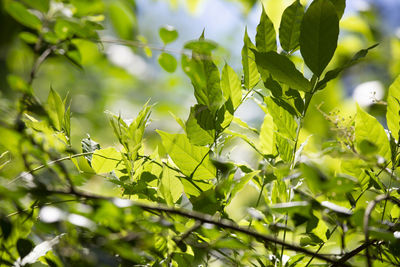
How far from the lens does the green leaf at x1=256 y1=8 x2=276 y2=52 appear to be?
33cm

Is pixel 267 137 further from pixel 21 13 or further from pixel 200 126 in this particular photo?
pixel 21 13

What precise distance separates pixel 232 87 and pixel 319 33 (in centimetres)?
10

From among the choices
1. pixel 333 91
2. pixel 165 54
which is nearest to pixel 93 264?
pixel 165 54

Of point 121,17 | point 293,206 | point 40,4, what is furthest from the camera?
point 121,17

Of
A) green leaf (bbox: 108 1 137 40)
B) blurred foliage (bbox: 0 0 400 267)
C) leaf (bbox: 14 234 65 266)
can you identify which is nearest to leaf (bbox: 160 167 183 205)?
blurred foliage (bbox: 0 0 400 267)

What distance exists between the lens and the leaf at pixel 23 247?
0.28m

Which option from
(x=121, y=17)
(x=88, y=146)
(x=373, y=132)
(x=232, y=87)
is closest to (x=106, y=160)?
(x=88, y=146)

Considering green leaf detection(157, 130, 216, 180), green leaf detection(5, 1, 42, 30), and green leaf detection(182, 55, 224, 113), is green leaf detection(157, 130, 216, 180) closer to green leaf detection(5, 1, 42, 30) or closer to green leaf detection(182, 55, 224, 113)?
green leaf detection(182, 55, 224, 113)

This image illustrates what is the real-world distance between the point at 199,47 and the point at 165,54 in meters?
0.10

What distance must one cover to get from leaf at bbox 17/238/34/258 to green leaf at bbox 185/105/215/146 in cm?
16

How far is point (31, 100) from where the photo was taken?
0.81 feet

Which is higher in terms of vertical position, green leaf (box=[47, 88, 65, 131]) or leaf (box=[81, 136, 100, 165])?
green leaf (box=[47, 88, 65, 131])

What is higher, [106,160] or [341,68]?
[341,68]

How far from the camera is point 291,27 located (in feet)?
1.12
